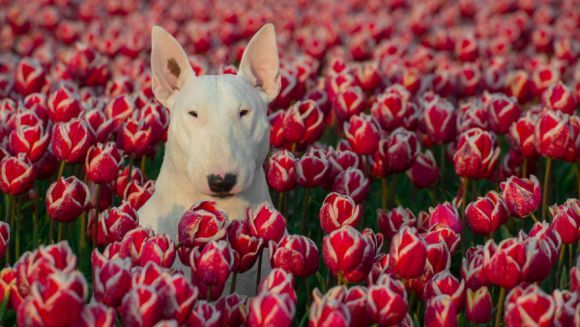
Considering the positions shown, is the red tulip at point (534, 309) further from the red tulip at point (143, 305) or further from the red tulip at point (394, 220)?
the red tulip at point (394, 220)

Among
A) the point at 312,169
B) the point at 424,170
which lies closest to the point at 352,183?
the point at 312,169

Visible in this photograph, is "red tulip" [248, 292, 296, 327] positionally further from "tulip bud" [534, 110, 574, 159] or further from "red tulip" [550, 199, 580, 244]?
"tulip bud" [534, 110, 574, 159]

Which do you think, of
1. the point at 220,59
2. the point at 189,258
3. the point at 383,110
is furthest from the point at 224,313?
the point at 220,59

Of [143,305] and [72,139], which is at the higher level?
[72,139]

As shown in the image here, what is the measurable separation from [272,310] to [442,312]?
0.57 meters

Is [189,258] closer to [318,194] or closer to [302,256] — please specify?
[302,256]

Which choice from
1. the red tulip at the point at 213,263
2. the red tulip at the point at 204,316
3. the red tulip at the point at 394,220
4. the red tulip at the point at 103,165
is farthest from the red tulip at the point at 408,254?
the red tulip at the point at 103,165

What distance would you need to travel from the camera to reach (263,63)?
14.3 ft

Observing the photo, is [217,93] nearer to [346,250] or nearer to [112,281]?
[346,250]

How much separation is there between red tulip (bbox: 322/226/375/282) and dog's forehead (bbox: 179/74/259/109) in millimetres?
940

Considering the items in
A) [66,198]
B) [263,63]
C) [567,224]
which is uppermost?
[263,63]

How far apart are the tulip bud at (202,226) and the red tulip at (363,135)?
1677 mm

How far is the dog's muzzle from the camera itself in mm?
3646

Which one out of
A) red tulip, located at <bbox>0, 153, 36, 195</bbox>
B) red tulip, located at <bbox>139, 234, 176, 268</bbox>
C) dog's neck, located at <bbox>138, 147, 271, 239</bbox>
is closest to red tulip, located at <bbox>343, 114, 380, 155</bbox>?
dog's neck, located at <bbox>138, 147, 271, 239</bbox>
